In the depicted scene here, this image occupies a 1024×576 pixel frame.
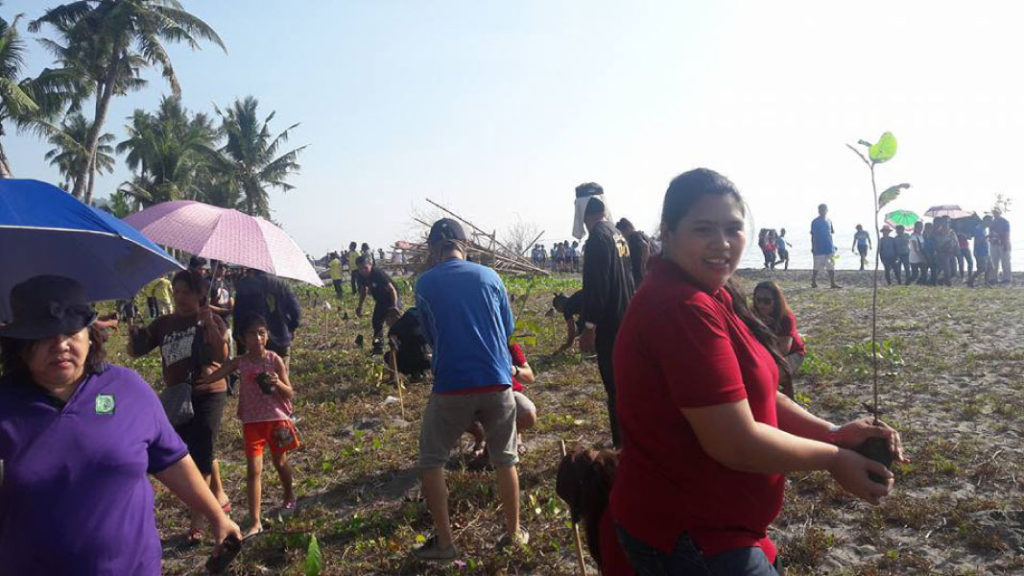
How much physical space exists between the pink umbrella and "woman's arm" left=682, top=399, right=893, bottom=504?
362 cm

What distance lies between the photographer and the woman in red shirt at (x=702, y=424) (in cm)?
148

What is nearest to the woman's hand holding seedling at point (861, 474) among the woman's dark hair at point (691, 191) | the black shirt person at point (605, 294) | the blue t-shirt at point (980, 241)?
the woman's dark hair at point (691, 191)

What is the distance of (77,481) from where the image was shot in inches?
76.8

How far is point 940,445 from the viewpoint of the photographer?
4.77 meters

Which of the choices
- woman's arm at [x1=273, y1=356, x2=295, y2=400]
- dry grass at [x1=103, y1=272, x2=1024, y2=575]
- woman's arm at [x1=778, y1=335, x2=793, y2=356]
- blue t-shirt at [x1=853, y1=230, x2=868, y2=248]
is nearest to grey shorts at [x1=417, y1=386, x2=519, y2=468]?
dry grass at [x1=103, y1=272, x2=1024, y2=575]

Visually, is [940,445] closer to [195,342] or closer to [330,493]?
[330,493]

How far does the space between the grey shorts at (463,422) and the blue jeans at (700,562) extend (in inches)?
79.8

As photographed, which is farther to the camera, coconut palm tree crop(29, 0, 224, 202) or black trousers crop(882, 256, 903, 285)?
coconut palm tree crop(29, 0, 224, 202)

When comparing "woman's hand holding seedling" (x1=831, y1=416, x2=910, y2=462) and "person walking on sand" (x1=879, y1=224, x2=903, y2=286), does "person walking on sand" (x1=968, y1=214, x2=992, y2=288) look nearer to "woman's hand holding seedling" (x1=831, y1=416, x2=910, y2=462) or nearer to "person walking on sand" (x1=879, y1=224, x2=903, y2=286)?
"person walking on sand" (x1=879, y1=224, x2=903, y2=286)

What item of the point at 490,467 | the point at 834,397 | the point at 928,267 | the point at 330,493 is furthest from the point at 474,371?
the point at 928,267

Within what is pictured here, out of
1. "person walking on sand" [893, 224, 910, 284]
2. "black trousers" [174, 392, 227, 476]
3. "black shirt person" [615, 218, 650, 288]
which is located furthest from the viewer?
"person walking on sand" [893, 224, 910, 284]

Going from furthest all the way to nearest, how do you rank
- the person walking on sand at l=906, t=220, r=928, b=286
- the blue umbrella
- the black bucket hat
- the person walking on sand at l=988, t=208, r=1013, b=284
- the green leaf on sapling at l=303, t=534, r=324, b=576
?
the person walking on sand at l=906, t=220, r=928, b=286, the person walking on sand at l=988, t=208, r=1013, b=284, the green leaf on sapling at l=303, t=534, r=324, b=576, the blue umbrella, the black bucket hat

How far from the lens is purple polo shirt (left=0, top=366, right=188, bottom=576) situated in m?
1.88

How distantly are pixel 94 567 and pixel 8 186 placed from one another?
1.39 metres
